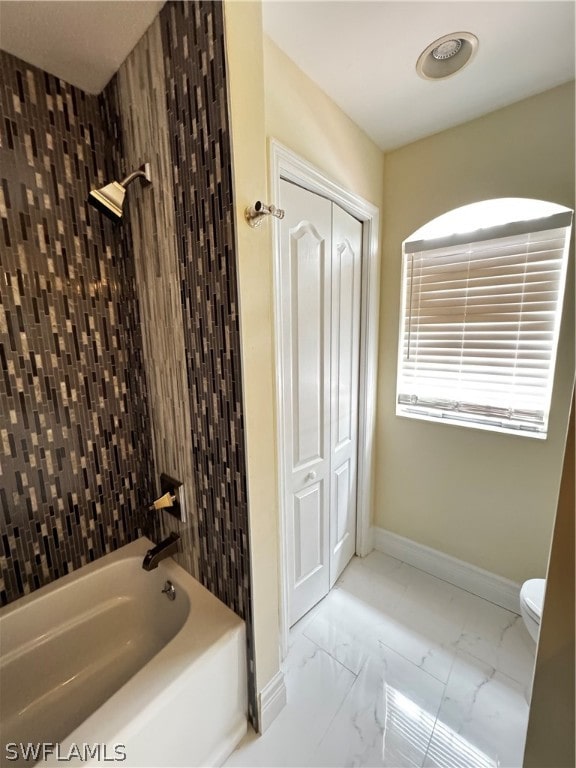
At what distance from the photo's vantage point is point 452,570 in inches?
71.3

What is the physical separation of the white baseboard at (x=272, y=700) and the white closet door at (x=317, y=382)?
34cm

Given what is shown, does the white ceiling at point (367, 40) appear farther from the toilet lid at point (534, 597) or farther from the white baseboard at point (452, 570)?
the white baseboard at point (452, 570)

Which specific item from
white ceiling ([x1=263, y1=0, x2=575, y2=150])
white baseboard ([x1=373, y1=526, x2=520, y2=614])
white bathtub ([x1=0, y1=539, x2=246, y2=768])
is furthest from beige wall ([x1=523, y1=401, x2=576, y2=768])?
white baseboard ([x1=373, y1=526, x2=520, y2=614])

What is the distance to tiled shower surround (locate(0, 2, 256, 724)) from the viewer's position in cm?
92

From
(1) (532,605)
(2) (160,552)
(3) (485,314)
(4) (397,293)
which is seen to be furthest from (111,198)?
(1) (532,605)

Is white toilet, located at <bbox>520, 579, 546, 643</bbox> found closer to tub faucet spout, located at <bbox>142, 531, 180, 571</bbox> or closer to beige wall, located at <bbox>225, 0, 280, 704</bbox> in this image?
beige wall, located at <bbox>225, 0, 280, 704</bbox>

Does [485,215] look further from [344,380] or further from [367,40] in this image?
[344,380]

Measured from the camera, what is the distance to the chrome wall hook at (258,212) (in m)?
0.86

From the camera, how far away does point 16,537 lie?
1146mm

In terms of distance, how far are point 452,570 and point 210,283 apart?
208 centimetres

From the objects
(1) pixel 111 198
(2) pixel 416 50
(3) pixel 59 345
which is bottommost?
(3) pixel 59 345

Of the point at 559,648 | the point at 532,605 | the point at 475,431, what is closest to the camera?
the point at 559,648

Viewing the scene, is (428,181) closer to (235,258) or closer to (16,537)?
(235,258)

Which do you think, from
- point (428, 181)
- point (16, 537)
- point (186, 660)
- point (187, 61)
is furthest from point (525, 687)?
point (187, 61)
